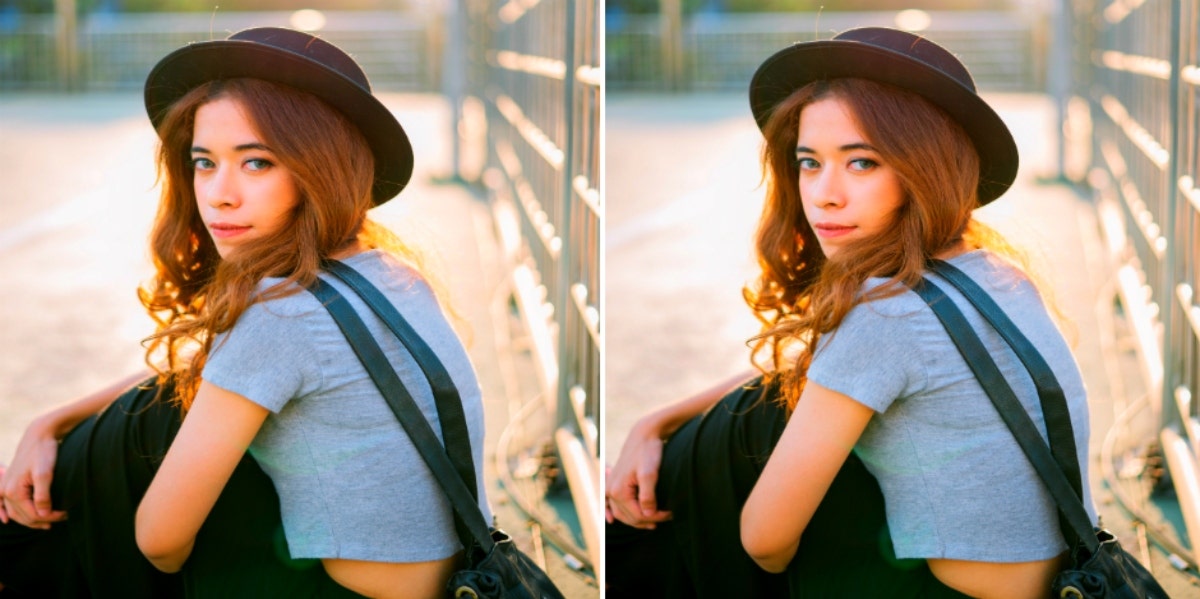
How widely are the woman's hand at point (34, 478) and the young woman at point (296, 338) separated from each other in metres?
0.30

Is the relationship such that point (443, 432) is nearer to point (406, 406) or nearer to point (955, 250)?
point (406, 406)

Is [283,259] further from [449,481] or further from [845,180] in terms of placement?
[845,180]

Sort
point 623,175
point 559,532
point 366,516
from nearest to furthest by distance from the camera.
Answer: point 366,516, point 559,532, point 623,175

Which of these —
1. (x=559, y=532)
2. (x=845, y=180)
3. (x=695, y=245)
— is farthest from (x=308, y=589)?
(x=695, y=245)

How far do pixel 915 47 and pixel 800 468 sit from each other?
61 centimetres

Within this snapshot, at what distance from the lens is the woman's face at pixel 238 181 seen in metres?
2.16

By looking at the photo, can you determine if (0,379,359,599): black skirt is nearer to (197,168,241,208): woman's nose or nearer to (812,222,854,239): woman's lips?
(197,168,241,208): woman's nose

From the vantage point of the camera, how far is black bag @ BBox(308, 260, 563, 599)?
6.63ft

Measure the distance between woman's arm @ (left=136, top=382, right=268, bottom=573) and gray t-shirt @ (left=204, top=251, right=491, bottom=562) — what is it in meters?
0.04

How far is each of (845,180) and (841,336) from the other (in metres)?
0.26

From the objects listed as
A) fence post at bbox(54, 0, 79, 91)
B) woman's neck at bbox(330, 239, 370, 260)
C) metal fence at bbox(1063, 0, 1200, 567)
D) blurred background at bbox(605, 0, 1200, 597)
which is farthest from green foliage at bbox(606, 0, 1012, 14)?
woman's neck at bbox(330, 239, 370, 260)

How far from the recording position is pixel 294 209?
2.22 meters

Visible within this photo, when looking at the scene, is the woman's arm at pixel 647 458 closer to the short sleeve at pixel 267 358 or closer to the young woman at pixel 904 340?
the young woman at pixel 904 340

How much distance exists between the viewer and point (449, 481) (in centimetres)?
205
